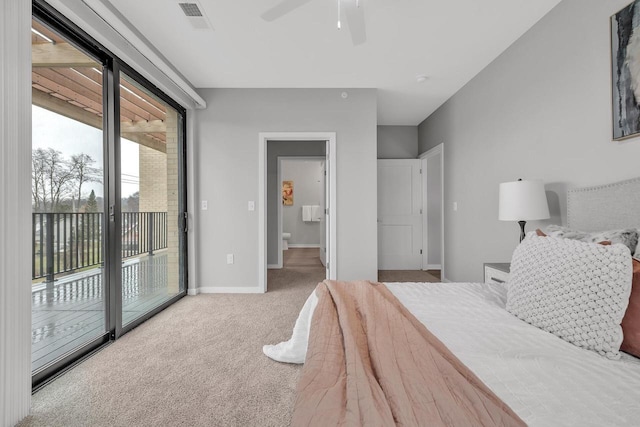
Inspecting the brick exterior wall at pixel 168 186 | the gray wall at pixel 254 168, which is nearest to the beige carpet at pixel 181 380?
the brick exterior wall at pixel 168 186

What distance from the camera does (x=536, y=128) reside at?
2348mm

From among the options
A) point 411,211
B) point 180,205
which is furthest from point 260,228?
point 411,211

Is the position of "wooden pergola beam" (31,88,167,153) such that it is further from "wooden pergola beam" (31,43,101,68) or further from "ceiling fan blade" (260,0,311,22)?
A: "ceiling fan blade" (260,0,311,22)

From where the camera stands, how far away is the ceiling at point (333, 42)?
215 cm

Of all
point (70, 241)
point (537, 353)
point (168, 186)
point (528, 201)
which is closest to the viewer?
point (537, 353)

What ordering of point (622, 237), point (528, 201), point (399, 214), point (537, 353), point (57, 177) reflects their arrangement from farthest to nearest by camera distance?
point (399, 214) < point (528, 201) < point (57, 177) < point (622, 237) < point (537, 353)

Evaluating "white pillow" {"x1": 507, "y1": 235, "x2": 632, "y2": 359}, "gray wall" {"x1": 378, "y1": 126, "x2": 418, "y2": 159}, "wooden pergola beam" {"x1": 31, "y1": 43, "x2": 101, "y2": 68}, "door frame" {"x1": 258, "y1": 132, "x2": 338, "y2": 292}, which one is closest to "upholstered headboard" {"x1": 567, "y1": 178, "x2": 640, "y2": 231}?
"white pillow" {"x1": 507, "y1": 235, "x2": 632, "y2": 359}

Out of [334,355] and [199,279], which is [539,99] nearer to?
[334,355]

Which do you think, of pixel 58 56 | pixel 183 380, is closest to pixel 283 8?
pixel 58 56

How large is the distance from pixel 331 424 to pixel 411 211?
15.0 ft

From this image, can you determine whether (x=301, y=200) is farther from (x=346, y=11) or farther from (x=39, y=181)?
(x=39, y=181)

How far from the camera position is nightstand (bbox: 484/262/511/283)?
206cm

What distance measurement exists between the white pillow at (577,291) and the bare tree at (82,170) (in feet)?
9.06

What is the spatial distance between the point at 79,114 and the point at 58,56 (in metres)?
0.37
